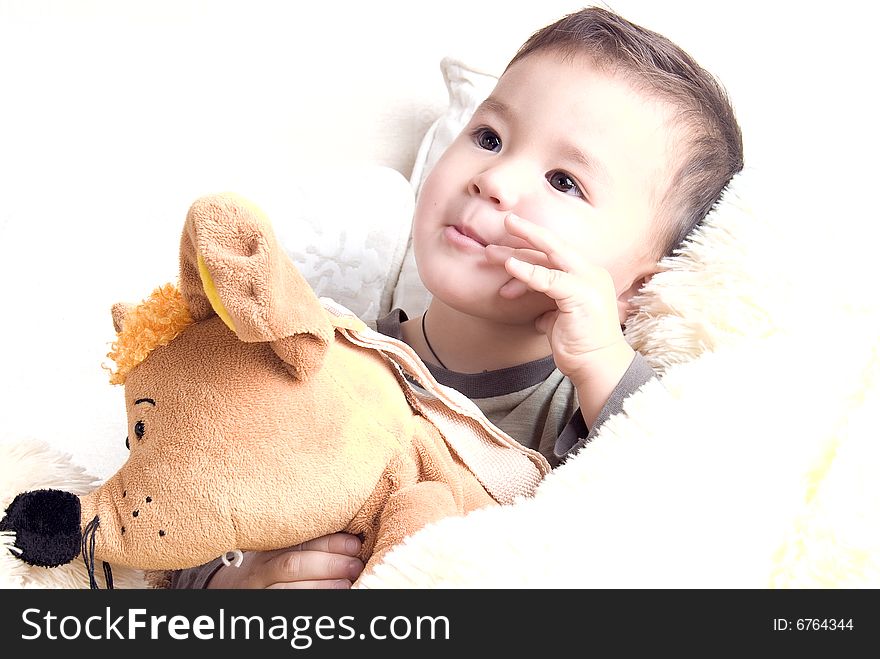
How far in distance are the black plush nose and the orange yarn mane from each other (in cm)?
10

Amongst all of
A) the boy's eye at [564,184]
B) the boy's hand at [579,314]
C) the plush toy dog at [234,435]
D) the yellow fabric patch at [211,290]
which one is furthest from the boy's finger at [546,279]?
the yellow fabric patch at [211,290]

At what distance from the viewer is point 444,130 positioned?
1320mm

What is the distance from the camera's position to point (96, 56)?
4.14 ft

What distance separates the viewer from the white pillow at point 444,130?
1259 millimetres

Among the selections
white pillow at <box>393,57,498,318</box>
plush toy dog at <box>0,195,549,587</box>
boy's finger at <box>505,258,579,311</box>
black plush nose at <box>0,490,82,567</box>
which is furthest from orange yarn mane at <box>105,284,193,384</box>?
white pillow at <box>393,57,498,318</box>

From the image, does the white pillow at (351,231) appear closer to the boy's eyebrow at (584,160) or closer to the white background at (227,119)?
the white background at (227,119)

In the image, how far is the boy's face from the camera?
885 millimetres

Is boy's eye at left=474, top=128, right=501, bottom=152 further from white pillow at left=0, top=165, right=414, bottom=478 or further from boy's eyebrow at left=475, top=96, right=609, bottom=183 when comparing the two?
white pillow at left=0, top=165, right=414, bottom=478

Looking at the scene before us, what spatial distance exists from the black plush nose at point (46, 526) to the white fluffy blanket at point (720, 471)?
0.03 meters

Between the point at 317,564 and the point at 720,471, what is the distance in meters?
0.30

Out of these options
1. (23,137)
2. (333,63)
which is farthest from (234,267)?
(333,63)
